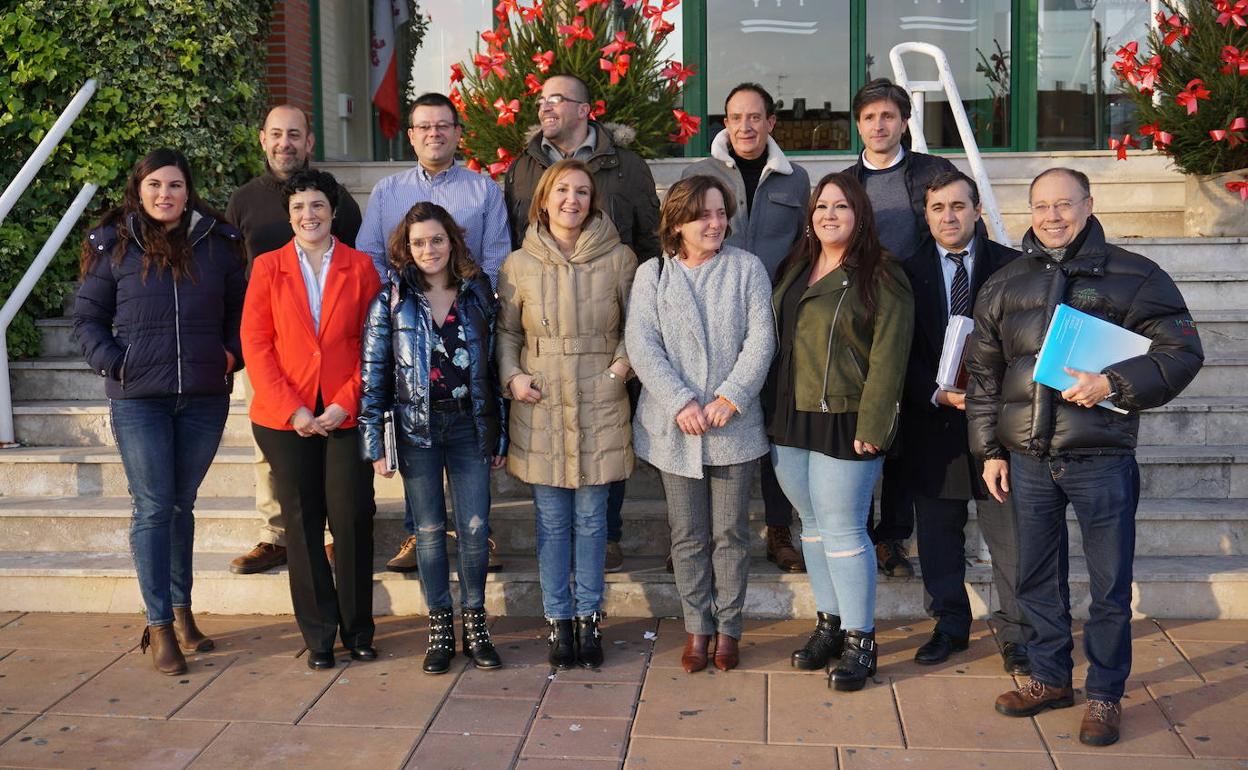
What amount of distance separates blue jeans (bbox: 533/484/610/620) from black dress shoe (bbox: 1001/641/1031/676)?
1492 mm

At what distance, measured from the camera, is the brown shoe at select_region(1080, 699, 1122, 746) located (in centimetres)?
355

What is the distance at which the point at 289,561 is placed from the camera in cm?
431

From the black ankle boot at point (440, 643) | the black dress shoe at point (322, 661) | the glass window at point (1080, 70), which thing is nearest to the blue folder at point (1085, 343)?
the black ankle boot at point (440, 643)

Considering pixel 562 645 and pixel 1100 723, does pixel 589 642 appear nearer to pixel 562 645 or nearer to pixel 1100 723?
pixel 562 645

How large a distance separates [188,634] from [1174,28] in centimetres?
619

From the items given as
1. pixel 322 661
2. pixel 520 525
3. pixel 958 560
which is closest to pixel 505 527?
pixel 520 525

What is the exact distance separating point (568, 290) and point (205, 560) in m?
2.21

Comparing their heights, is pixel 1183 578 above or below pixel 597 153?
below

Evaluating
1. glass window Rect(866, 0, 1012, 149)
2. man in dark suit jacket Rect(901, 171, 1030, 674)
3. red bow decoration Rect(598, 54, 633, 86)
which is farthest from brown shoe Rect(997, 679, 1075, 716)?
glass window Rect(866, 0, 1012, 149)

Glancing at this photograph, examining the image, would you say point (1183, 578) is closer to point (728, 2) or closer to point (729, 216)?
point (729, 216)

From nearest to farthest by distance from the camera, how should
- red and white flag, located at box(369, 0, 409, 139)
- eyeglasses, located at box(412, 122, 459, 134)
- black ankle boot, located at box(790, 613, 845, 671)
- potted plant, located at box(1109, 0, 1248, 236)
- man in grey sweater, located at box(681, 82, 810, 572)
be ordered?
black ankle boot, located at box(790, 613, 845, 671)
eyeglasses, located at box(412, 122, 459, 134)
man in grey sweater, located at box(681, 82, 810, 572)
potted plant, located at box(1109, 0, 1248, 236)
red and white flag, located at box(369, 0, 409, 139)

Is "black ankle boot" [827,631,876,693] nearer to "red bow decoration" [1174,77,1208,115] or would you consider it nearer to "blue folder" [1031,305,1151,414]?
"blue folder" [1031,305,1151,414]

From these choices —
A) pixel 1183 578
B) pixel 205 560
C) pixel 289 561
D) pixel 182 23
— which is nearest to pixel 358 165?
pixel 182 23

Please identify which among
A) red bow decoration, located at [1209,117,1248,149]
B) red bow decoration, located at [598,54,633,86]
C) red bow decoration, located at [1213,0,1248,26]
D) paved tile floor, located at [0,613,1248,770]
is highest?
red bow decoration, located at [1213,0,1248,26]
